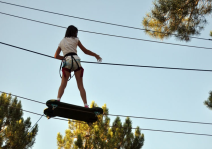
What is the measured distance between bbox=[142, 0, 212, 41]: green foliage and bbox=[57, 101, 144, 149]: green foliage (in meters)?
7.86

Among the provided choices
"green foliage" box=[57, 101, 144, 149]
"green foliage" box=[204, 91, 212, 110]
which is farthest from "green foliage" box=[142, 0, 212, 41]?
"green foliage" box=[57, 101, 144, 149]

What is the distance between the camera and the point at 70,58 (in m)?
4.17

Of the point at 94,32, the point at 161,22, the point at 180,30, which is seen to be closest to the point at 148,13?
the point at 161,22

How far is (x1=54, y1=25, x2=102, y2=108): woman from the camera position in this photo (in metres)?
4.13

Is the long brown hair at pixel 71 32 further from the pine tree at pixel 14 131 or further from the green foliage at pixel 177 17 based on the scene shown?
the pine tree at pixel 14 131

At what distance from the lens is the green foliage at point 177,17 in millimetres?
8336

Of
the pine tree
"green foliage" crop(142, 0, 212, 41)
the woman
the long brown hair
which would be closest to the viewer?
the woman

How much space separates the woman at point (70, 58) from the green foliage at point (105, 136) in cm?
1113

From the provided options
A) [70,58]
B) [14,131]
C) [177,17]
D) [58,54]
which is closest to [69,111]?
[70,58]

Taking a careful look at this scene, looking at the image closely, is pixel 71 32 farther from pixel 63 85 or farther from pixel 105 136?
pixel 105 136

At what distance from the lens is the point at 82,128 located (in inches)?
Answer: 678

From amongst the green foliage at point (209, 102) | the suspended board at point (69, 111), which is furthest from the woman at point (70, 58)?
the green foliage at point (209, 102)

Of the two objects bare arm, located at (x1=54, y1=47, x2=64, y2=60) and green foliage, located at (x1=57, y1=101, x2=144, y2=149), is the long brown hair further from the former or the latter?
green foliage, located at (x1=57, y1=101, x2=144, y2=149)

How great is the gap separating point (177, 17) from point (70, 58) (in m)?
5.27
